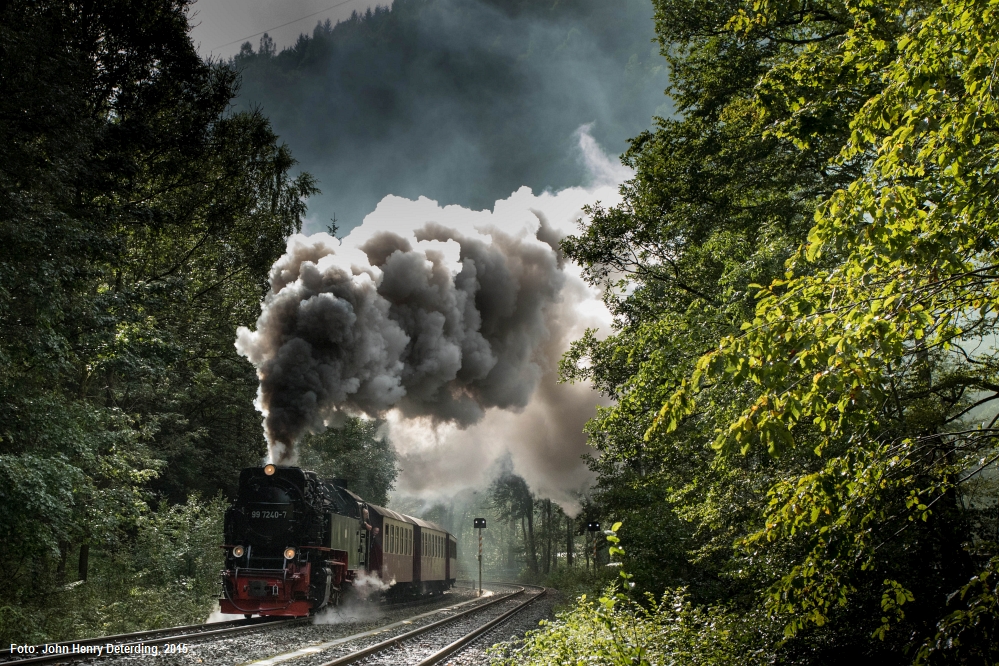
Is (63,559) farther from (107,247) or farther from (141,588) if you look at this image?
(107,247)

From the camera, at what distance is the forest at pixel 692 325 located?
2.79 m

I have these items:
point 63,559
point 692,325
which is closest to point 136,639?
point 63,559

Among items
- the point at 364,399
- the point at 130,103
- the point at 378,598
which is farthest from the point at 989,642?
the point at 130,103

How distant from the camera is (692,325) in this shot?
740cm

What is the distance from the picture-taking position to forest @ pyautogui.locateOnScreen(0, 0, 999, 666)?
2.79 meters

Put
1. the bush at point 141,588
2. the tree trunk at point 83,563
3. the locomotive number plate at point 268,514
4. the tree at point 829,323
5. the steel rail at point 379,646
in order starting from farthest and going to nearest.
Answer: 1. the tree trunk at point 83,563
2. the locomotive number plate at point 268,514
3. the bush at point 141,588
4. the steel rail at point 379,646
5. the tree at point 829,323

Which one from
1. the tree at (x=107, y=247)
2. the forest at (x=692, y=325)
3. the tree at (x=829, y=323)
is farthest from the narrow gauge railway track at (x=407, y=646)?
the tree at (x=107, y=247)

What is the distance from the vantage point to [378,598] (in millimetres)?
16641

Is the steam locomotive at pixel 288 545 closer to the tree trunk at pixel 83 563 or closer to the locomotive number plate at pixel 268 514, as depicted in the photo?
the locomotive number plate at pixel 268 514

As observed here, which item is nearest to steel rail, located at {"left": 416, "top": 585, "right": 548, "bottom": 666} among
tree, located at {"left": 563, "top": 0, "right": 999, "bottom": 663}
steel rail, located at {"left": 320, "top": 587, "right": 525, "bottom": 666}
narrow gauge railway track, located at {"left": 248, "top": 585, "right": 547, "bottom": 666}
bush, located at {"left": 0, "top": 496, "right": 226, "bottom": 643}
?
narrow gauge railway track, located at {"left": 248, "top": 585, "right": 547, "bottom": 666}

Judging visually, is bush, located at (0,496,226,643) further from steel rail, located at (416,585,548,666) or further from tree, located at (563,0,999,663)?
tree, located at (563,0,999,663)

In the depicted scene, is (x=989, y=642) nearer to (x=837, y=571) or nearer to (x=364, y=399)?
(x=837, y=571)

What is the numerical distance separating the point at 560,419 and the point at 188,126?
13.7m

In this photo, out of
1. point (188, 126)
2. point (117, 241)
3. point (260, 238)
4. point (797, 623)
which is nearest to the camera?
point (797, 623)
